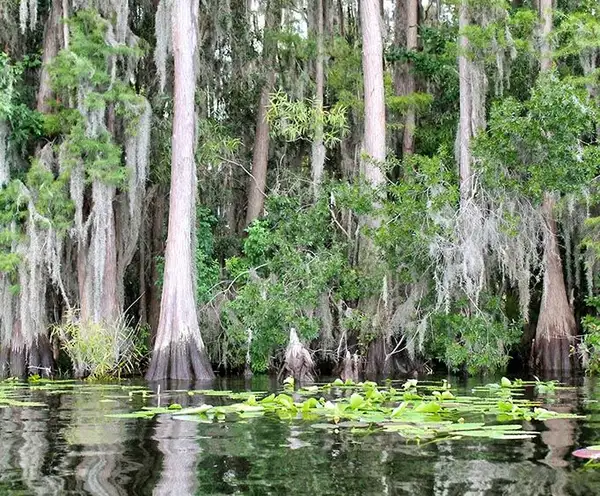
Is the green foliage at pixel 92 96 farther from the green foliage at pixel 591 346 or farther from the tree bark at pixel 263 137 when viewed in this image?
the green foliage at pixel 591 346

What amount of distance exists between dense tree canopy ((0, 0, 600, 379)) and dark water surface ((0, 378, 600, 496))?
787 centimetres

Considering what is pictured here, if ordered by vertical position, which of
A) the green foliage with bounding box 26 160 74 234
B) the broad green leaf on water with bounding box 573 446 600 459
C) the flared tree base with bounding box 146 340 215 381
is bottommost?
the broad green leaf on water with bounding box 573 446 600 459

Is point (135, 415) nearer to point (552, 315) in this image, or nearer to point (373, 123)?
point (552, 315)

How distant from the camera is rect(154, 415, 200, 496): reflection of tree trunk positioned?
3.48 meters

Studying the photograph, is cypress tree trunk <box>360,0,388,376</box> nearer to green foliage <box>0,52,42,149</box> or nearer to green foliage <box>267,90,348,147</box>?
green foliage <box>267,90,348,147</box>

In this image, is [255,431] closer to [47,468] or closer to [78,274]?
[47,468]

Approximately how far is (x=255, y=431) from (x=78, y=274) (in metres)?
11.5

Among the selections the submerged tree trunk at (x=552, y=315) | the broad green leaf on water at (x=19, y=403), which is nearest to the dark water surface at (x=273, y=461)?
the broad green leaf on water at (x=19, y=403)

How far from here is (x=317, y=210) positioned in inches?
676

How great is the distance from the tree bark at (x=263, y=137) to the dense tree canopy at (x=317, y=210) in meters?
0.87

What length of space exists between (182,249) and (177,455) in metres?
10.5

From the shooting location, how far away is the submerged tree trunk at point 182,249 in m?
14.0

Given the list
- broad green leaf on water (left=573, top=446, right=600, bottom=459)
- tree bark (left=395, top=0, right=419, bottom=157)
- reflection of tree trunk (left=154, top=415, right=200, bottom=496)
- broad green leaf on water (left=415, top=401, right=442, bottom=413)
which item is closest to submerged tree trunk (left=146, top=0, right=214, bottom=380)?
tree bark (left=395, top=0, right=419, bottom=157)

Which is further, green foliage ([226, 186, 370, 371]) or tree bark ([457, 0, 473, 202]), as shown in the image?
tree bark ([457, 0, 473, 202])
